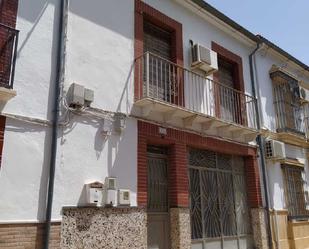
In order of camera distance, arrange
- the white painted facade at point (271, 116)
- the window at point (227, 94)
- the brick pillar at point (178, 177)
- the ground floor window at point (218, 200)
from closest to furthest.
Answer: the brick pillar at point (178, 177)
the ground floor window at point (218, 200)
the window at point (227, 94)
the white painted facade at point (271, 116)

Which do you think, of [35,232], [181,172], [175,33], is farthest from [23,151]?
→ [175,33]

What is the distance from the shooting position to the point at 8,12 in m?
5.68

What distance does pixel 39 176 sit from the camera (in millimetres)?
5457

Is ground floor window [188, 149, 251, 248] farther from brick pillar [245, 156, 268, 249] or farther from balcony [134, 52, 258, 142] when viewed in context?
balcony [134, 52, 258, 142]

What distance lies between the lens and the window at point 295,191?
36.1 feet

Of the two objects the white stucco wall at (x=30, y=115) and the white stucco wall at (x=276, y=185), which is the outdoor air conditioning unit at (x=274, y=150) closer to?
the white stucco wall at (x=276, y=185)

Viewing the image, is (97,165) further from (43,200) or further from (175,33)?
(175,33)

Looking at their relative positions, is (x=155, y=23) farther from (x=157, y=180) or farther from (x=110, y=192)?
(x=110, y=192)

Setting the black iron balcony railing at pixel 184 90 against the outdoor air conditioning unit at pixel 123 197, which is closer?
the outdoor air conditioning unit at pixel 123 197

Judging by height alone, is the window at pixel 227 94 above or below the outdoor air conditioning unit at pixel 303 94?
below

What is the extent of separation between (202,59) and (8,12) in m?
4.73

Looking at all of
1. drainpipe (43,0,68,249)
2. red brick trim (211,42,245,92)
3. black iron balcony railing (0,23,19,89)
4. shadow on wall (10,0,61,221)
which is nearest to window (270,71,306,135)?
red brick trim (211,42,245,92)

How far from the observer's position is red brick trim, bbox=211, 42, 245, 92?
9.96 meters

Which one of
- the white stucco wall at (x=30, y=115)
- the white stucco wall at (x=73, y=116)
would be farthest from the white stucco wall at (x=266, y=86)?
the white stucco wall at (x=30, y=115)
